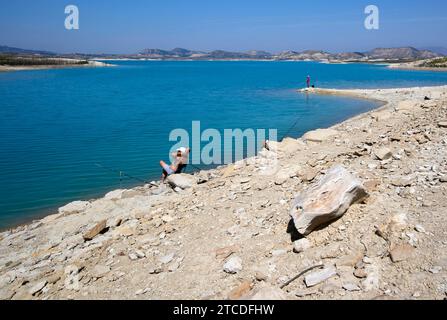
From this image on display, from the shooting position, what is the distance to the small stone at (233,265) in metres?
7.12

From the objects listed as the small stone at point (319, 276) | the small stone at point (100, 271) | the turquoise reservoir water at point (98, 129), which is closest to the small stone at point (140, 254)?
the small stone at point (100, 271)

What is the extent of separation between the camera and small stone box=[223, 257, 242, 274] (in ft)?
23.4

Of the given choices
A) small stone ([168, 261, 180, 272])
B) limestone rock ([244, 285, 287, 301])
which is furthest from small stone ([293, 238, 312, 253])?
small stone ([168, 261, 180, 272])

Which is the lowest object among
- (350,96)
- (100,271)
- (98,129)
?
(100,271)

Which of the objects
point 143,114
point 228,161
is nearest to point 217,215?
point 228,161

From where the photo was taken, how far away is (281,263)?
7.01m

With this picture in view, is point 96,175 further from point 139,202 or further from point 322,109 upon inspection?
point 322,109

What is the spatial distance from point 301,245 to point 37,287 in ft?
18.7

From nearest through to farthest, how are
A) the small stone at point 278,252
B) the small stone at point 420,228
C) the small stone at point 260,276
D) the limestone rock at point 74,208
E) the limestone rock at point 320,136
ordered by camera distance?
the small stone at point 420,228 < the small stone at point 260,276 < the small stone at point 278,252 < the limestone rock at point 74,208 < the limestone rock at point 320,136

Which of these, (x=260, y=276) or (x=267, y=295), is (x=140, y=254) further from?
(x=267, y=295)

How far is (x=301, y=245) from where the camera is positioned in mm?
7191

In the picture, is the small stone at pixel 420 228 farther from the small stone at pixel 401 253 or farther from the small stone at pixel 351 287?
the small stone at pixel 351 287

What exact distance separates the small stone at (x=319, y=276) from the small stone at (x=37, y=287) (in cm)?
567

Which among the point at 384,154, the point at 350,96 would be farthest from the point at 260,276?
the point at 350,96
